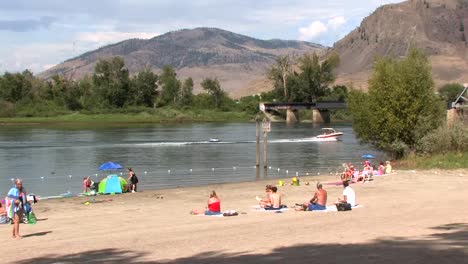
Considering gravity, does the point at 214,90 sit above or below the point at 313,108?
above

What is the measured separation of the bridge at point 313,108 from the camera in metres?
159

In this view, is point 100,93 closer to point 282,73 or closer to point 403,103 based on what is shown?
point 282,73

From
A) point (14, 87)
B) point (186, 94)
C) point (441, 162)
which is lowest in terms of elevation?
point (441, 162)

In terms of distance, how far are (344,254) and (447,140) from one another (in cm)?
3252

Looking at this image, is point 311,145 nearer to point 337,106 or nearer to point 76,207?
point 76,207

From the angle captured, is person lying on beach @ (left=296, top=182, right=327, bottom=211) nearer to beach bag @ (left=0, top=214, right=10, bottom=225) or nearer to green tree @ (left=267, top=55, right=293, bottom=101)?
beach bag @ (left=0, top=214, right=10, bottom=225)

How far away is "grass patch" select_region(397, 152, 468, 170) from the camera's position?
138ft

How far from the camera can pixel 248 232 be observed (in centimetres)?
2047

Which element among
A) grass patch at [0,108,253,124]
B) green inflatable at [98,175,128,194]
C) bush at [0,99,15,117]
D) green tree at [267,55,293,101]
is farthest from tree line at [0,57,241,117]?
green inflatable at [98,175,128,194]

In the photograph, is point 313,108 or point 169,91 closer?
point 313,108

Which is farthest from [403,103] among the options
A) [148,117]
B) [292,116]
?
[148,117]

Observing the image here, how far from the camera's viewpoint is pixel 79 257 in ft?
56.0

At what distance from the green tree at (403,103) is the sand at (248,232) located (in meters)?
17.4

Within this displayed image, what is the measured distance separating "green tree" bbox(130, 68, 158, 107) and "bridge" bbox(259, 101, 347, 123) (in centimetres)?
3050
